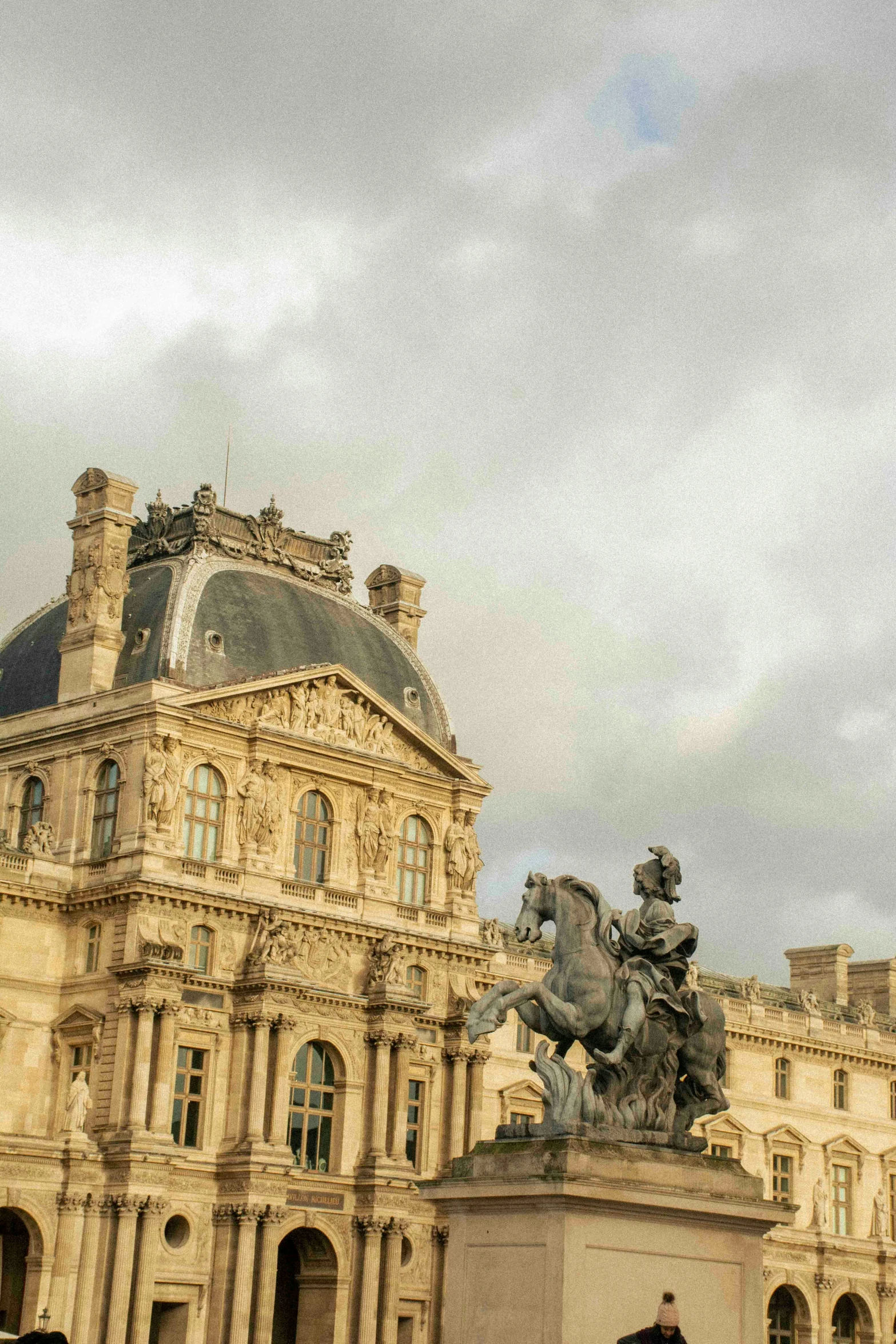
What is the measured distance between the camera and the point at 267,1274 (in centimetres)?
5259

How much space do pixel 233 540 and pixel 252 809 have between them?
375 inches

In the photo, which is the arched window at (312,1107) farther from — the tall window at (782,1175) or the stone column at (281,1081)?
the tall window at (782,1175)

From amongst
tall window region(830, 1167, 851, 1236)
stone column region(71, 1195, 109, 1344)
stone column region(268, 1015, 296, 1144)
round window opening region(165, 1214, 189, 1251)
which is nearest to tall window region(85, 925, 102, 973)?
stone column region(268, 1015, 296, 1144)

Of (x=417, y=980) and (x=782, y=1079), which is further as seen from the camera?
(x=782, y=1079)

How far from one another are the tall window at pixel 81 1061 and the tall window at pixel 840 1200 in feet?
103

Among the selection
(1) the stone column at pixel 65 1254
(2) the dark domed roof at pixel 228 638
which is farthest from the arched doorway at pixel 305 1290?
(2) the dark domed roof at pixel 228 638

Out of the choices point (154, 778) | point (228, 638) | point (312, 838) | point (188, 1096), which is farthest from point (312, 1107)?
point (228, 638)

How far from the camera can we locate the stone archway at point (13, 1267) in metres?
50.7

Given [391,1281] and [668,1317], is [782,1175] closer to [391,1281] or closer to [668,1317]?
[391,1281]

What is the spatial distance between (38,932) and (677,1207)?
118 feet

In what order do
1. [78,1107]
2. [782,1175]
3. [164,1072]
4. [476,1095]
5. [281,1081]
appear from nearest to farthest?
[78,1107]
[164,1072]
[281,1081]
[476,1095]
[782,1175]

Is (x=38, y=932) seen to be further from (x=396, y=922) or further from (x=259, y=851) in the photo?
(x=396, y=922)

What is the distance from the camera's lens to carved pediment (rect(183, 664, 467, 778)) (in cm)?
5688

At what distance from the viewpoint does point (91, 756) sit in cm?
5647
